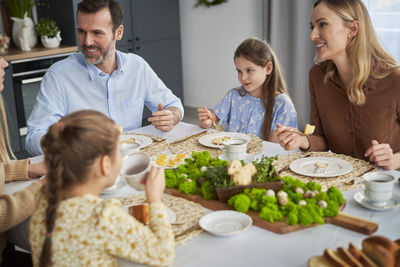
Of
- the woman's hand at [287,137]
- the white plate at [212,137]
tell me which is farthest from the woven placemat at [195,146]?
the woman's hand at [287,137]

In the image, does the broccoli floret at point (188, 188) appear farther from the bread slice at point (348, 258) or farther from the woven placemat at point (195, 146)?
the bread slice at point (348, 258)

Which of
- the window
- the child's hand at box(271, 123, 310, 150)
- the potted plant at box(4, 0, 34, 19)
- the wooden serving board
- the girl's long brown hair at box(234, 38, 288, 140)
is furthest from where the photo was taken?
the potted plant at box(4, 0, 34, 19)

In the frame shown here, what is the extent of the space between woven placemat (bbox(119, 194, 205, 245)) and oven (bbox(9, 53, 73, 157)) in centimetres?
303

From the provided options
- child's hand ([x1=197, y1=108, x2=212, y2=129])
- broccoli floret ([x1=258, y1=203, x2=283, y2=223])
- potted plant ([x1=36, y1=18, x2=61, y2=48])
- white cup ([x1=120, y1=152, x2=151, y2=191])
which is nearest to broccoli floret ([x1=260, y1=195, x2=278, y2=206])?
broccoli floret ([x1=258, y1=203, x2=283, y2=223])

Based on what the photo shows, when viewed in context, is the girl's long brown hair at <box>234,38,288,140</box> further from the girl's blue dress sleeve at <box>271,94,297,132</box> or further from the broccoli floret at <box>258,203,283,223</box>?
the broccoli floret at <box>258,203,283,223</box>

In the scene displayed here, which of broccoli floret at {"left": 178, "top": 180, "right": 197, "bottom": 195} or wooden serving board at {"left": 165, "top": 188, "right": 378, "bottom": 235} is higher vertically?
broccoli floret at {"left": 178, "top": 180, "right": 197, "bottom": 195}

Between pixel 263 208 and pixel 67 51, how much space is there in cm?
353

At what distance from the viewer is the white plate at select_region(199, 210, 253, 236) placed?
1349 millimetres

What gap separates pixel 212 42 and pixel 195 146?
3.33m

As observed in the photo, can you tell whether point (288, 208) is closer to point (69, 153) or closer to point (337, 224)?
point (337, 224)

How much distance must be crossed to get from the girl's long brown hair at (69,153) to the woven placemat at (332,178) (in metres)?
0.79

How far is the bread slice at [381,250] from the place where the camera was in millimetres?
1100

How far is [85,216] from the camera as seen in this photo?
3.85 ft

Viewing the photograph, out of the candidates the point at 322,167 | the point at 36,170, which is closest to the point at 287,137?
the point at 322,167
